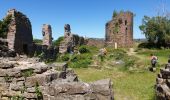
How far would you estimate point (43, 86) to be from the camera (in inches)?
342

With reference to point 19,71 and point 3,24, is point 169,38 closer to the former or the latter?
point 3,24

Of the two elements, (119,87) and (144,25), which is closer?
(119,87)

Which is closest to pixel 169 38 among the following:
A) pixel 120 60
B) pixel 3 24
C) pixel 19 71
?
pixel 120 60

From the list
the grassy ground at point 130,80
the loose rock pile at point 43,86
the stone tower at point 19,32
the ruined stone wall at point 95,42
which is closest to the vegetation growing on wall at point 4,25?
the stone tower at point 19,32

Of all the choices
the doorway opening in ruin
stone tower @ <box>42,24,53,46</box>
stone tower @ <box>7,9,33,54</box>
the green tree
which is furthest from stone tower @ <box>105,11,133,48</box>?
the doorway opening in ruin

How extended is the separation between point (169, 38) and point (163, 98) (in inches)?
1468

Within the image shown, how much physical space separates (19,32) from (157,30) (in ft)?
93.7

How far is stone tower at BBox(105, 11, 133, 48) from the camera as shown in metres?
52.4

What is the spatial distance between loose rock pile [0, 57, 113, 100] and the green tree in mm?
39796

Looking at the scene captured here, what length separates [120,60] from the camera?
97.7ft

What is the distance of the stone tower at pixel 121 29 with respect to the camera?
52438mm

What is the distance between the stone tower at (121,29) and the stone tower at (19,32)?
1089 inches

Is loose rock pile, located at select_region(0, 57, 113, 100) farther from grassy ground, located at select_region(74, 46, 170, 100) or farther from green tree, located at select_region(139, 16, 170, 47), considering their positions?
green tree, located at select_region(139, 16, 170, 47)

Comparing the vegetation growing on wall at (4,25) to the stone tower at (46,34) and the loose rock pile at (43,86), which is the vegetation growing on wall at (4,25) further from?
the stone tower at (46,34)
